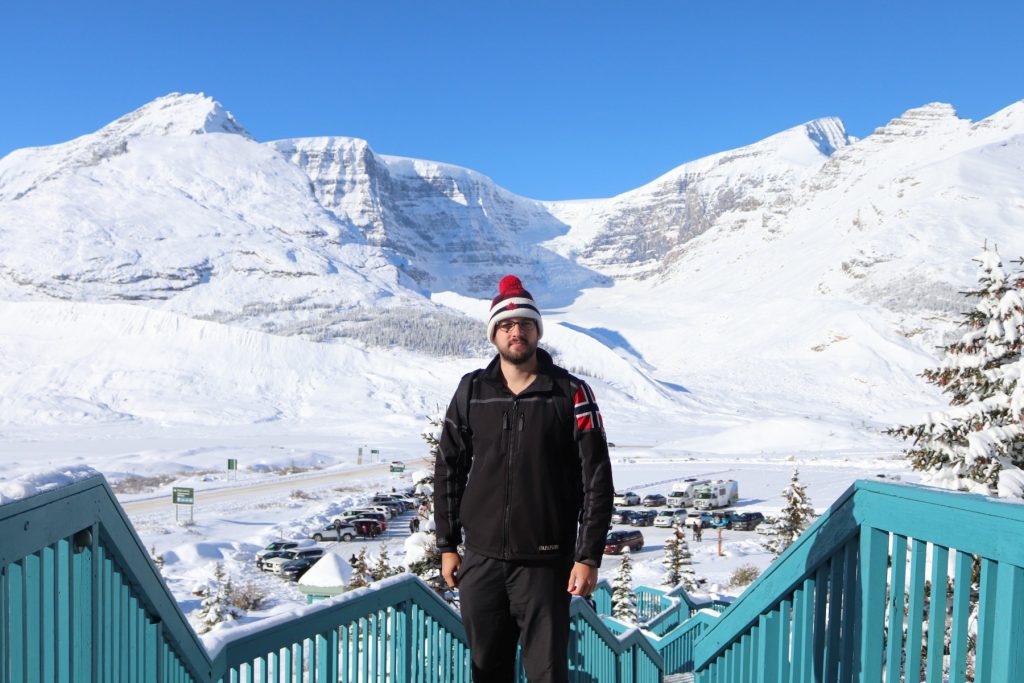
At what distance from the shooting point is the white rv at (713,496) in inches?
1452

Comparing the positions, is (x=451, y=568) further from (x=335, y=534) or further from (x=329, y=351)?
(x=329, y=351)

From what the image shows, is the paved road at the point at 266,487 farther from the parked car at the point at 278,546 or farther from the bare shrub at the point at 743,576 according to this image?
the bare shrub at the point at 743,576

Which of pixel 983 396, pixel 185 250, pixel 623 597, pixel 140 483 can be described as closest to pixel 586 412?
pixel 983 396

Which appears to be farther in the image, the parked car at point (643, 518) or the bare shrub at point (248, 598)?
the parked car at point (643, 518)

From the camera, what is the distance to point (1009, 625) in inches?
79.7

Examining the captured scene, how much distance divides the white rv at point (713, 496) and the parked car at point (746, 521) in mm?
3152

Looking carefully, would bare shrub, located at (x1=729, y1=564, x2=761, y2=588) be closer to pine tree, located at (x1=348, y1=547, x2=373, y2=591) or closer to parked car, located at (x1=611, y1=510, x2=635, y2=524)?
parked car, located at (x1=611, y1=510, x2=635, y2=524)

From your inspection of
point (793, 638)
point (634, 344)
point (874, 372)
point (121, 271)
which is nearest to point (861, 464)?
point (793, 638)

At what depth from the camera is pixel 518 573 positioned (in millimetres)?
3541

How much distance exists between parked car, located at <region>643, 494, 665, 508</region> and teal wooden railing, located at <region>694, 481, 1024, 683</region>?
115ft

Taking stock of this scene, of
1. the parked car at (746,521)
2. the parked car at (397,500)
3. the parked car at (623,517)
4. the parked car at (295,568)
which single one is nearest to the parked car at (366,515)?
the parked car at (397,500)

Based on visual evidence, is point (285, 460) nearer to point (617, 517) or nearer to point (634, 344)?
point (617, 517)

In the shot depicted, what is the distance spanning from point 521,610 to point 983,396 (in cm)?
813

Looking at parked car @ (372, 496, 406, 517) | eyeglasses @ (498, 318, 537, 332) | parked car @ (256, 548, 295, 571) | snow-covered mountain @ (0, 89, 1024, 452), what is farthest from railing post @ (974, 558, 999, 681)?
snow-covered mountain @ (0, 89, 1024, 452)
